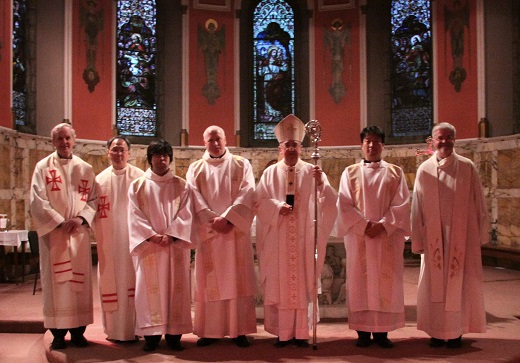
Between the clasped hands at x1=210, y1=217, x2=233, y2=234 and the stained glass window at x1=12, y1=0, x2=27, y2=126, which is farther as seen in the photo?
the stained glass window at x1=12, y1=0, x2=27, y2=126

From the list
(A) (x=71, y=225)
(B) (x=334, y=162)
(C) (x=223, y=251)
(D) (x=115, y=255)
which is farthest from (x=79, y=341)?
(B) (x=334, y=162)

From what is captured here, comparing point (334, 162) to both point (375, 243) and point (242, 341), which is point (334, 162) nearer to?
point (375, 243)

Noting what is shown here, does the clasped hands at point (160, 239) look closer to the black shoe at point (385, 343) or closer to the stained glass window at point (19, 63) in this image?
the black shoe at point (385, 343)

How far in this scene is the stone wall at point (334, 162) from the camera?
10.2 m

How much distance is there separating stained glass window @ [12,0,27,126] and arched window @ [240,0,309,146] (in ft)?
15.8

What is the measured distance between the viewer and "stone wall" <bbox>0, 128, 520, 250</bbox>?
10.2 m

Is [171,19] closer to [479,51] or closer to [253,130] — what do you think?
[253,130]

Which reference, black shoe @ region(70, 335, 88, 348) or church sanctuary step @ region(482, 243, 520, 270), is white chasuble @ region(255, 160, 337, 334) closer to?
black shoe @ region(70, 335, 88, 348)

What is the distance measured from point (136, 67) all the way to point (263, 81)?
116 inches

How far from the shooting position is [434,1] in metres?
13.0

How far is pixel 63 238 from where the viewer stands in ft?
16.9

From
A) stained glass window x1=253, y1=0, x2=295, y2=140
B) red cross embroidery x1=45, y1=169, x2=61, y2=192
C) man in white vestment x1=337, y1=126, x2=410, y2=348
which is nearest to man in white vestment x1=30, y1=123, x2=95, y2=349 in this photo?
red cross embroidery x1=45, y1=169, x2=61, y2=192

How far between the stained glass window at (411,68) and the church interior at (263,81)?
0.02m

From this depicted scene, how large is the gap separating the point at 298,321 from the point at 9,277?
630 centimetres
